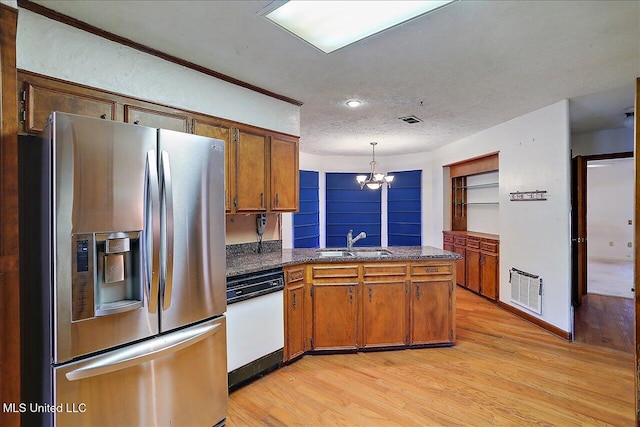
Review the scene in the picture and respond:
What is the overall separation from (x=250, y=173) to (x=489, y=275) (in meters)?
3.94

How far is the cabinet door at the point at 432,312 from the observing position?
10.4 feet

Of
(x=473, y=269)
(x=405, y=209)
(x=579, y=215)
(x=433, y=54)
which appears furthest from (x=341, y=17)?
(x=405, y=209)

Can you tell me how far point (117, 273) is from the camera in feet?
5.19

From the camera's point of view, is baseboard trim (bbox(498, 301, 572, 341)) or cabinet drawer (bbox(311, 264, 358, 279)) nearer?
cabinet drawer (bbox(311, 264, 358, 279))

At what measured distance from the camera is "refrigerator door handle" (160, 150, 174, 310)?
1.72m

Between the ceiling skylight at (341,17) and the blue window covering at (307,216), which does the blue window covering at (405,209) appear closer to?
the blue window covering at (307,216)

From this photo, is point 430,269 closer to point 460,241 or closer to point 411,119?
point 411,119

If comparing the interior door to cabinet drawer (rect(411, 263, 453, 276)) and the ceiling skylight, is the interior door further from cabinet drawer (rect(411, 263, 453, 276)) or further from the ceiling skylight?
the ceiling skylight

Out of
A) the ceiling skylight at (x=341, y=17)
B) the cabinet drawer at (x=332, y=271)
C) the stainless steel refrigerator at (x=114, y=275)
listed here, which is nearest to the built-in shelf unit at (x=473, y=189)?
the cabinet drawer at (x=332, y=271)

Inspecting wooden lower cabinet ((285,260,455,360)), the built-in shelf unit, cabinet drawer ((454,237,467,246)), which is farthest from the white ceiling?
cabinet drawer ((454,237,467,246))

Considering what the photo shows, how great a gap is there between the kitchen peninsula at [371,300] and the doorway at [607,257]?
5.46ft

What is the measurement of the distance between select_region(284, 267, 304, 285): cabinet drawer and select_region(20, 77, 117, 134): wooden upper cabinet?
5.96ft

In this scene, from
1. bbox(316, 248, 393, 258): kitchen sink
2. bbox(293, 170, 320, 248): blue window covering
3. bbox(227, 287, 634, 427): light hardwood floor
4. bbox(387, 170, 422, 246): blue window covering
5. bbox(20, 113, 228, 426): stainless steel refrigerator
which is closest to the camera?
bbox(20, 113, 228, 426): stainless steel refrigerator

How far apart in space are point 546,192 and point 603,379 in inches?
78.0
